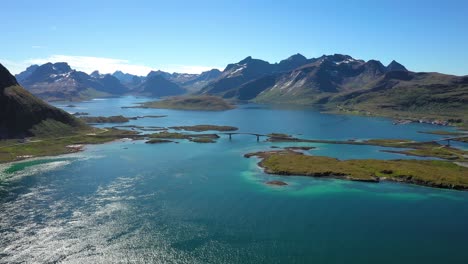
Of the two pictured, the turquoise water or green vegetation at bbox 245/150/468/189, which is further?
green vegetation at bbox 245/150/468/189

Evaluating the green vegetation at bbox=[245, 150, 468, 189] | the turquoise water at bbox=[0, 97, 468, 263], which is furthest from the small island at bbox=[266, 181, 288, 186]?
the green vegetation at bbox=[245, 150, 468, 189]

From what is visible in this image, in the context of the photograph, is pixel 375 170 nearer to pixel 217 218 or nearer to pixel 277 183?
pixel 277 183

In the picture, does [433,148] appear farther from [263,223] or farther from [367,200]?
[263,223]

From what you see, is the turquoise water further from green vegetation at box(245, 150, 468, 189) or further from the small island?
green vegetation at box(245, 150, 468, 189)

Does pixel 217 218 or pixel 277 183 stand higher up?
pixel 277 183

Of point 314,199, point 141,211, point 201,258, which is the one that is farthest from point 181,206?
point 314,199

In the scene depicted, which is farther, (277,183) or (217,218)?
(277,183)

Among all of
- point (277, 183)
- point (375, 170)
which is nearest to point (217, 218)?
point (277, 183)
